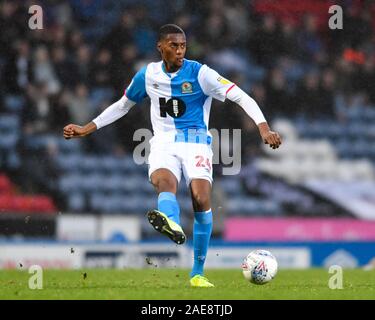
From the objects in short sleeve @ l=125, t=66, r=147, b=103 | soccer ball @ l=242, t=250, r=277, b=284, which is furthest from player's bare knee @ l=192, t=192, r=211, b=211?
short sleeve @ l=125, t=66, r=147, b=103

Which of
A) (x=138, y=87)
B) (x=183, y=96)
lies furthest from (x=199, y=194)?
(x=138, y=87)

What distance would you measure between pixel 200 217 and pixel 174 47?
1.53 metres

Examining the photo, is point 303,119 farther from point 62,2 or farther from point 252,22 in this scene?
point 62,2

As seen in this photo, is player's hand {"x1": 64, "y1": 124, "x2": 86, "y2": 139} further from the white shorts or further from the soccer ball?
the soccer ball

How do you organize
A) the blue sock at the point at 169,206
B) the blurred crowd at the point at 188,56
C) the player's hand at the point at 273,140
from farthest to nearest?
the blurred crowd at the point at 188,56 < the blue sock at the point at 169,206 < the player's hand at the point at 273,140

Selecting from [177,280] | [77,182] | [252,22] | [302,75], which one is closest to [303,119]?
[302,75]

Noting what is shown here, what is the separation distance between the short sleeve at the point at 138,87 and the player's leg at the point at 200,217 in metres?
1.09

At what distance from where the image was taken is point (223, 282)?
10.1m

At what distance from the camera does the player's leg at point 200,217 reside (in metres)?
9.08

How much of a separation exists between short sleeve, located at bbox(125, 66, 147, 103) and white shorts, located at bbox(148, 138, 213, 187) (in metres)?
0.58

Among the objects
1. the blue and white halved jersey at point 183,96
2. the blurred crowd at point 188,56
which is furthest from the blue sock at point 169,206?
the blurred crowd at point 188,56

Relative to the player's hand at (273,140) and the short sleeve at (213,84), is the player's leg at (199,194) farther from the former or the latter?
the player's hand at (273,140)

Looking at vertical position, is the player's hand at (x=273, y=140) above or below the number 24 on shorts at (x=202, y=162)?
below
